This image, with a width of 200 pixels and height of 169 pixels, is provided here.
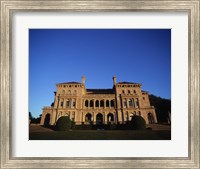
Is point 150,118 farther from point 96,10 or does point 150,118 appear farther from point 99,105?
point 96,10

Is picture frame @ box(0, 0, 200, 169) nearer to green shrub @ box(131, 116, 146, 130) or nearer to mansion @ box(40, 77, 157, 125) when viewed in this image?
green shrub @ box(131, 116, 146, 130)

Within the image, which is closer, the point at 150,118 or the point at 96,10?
the point at 96,10

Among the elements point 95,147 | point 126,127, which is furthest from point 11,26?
point 126,127

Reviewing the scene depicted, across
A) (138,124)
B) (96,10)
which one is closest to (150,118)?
(138,124)

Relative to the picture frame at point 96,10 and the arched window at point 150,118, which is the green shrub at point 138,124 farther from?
the picture frame at point 96,10

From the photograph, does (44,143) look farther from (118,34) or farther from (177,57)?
(118,34)

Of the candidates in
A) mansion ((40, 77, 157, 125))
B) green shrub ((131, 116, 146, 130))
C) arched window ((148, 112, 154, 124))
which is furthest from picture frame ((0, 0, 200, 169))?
arched window ((148, 112, 154, 124))

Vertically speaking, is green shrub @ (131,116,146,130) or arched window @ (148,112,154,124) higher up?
green shrub @ (131,116,146,130)
